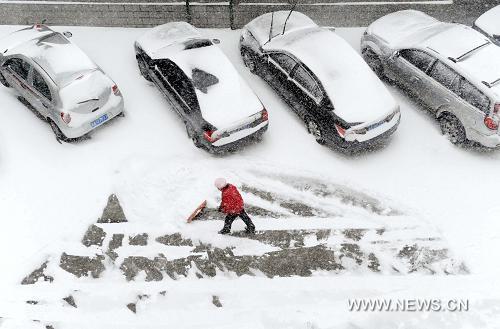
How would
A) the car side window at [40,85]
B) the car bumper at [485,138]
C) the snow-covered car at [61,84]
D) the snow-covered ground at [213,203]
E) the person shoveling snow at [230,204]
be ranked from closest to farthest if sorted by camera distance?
the snow-covered ground at [213,203] → the person shoveling snow at [230,204] → the car bumper at [485,138] → the snow-covered car at [61,84] → the car side window at [40,85]

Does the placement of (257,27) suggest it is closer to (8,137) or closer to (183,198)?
(183,198)

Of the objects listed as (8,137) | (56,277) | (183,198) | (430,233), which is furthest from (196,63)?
(430,233)

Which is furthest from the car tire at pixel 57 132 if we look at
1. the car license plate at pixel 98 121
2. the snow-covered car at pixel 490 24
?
the snow-covered car at pixel 490 24

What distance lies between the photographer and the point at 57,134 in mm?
9672

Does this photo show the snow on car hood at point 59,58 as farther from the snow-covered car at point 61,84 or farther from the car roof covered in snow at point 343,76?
the car roof covered in snow at point 343,76

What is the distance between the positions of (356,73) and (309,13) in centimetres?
378

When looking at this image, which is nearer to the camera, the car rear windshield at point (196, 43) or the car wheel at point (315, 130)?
the car wheel at point (315, 130)

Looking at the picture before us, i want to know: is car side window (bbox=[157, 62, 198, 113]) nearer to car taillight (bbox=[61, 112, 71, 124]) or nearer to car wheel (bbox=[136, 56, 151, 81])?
car wheel (bbox=[136, 56, 151, 81])

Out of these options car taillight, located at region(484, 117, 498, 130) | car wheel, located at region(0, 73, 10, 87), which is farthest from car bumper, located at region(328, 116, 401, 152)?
car wheel, located at region(0, 73, 10, 87)

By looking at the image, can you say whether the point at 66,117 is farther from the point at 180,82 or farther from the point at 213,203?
the point at 213,203

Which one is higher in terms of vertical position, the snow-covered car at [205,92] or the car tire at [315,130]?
the snow-covered car at [205,92]

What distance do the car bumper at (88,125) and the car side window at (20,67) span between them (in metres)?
1.55

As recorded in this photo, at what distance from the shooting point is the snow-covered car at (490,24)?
432 inches

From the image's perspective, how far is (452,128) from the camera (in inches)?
376
